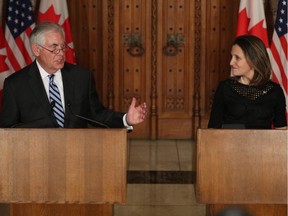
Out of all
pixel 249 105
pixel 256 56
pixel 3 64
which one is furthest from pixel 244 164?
pixel 3 64

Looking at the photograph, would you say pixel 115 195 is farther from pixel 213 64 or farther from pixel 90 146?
pixel 213 64

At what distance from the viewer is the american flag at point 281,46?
661 cm

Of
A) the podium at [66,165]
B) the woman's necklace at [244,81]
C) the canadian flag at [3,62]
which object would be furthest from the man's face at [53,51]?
the canadian flag at [3,62]

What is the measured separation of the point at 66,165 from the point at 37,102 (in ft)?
2.64

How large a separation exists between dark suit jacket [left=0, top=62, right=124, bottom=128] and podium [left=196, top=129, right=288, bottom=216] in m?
0.90

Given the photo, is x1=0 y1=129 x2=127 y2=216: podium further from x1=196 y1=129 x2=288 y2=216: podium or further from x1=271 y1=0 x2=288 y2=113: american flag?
x1=271 y1=0 x2=288 y2=113: american flag

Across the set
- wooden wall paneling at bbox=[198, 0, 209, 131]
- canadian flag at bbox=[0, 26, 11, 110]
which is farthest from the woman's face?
wooden wall paneling at bbox=[198, 0, 209, 131]

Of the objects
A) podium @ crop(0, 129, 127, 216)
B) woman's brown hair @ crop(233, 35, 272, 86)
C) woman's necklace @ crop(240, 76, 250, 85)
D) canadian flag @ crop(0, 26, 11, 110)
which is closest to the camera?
podium @ crop(0, 129, 127, 216)

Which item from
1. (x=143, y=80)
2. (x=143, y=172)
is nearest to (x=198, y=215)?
(x=143, y=172)

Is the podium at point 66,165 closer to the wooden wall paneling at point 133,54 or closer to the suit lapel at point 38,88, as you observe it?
the suit lapel at point 38,88

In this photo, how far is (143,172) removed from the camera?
621cm

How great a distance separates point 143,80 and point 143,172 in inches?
68.8

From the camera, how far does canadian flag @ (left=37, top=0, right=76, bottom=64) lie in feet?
22.6

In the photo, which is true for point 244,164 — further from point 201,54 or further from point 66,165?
point 201,54
